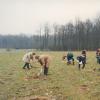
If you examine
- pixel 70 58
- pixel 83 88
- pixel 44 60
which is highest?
pixel 44 60

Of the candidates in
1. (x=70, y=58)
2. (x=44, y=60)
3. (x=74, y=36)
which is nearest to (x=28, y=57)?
(x=44, y=60)

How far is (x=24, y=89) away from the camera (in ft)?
53.5

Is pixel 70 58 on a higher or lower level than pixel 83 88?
higher

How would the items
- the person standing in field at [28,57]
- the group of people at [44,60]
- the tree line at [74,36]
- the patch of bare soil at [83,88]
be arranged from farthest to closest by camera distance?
the tree line at [74,36] < the person standing in field at [28,57] < the group of people at [44,60] < the patch of bare soil at [83,88]

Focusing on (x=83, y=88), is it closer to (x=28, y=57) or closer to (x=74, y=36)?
(x=28, y=57)

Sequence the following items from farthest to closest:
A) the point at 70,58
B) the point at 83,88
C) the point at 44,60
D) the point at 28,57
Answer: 1. the point at 70,58
2. the point at 28,57
3. the point at 44,60
4. the point at 83,88

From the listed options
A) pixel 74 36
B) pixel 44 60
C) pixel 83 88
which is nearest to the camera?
pixel 83 88

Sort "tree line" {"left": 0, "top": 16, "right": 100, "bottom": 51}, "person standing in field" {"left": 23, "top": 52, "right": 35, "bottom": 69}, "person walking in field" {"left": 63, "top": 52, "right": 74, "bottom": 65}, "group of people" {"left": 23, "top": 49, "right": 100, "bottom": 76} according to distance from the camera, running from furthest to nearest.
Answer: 1. "tree line" {"left": 0, "top": 16, "right": 100, "bottom": 51}
2. "person walking in field" {"left": 63, "top": 52, "right": 74, "bottom": 65}
3. "person standing in field" {"left": 23, "top": 52, "right": 35, "bottom": 69}
4. "group of people" {"left": 23, "top": 49, "right": 100, "bottom": 76}

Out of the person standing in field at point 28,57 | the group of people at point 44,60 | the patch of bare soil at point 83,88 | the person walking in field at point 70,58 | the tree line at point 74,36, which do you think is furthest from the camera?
the tree line at point 74,36

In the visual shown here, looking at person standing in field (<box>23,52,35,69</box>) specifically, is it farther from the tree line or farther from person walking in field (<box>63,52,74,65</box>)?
the tree line

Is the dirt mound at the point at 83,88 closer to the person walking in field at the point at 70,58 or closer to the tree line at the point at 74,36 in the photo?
the person walking in field at the point at 70,58

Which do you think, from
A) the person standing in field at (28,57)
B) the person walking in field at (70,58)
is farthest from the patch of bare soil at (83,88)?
the person walking in field at (70,58)

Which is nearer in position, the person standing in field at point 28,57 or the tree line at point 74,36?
the person standing in field at point 28,57

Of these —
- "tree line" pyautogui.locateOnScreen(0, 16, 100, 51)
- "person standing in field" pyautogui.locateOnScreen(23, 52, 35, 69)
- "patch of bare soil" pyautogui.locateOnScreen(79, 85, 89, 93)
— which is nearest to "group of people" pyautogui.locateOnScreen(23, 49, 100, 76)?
"person standing in field" pyautogui.locateOnScreen(23, 52, 35, 69)
